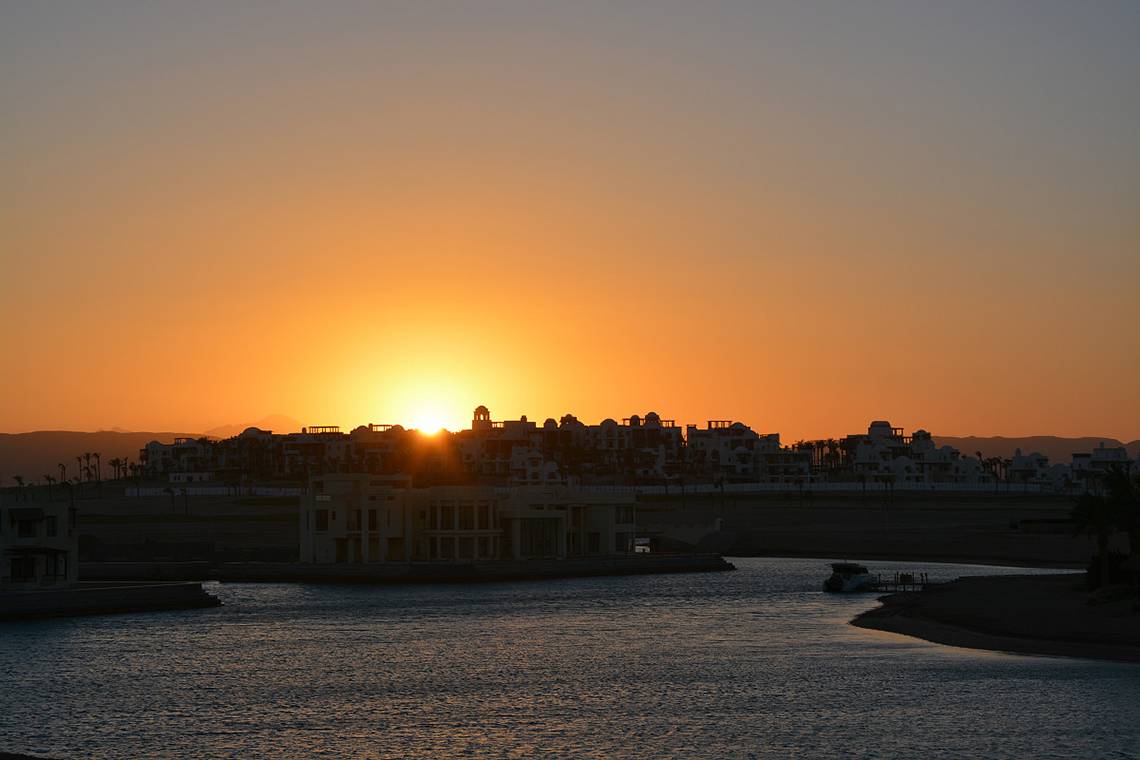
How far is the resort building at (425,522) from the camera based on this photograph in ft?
406

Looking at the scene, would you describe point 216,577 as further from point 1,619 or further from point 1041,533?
point 1041,533

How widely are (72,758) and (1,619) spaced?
4669cm

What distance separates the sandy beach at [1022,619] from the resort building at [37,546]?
172ft

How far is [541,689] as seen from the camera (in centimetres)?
6209

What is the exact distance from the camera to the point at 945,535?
522ft

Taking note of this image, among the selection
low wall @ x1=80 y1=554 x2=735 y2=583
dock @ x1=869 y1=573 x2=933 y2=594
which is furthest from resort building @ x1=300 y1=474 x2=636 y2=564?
dock @ x1=869 y1=573 x2=933 y2=594

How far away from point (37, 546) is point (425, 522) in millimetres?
37893

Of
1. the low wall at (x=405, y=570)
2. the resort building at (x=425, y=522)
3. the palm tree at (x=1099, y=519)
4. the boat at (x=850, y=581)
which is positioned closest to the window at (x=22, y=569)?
the low wall at (x=405, y=570)

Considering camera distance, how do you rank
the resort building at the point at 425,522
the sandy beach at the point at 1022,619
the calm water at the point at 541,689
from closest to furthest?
the calm water at the point at 541,689, the sandy beach at the point at 1022,619, the resort building at the point at 425,522

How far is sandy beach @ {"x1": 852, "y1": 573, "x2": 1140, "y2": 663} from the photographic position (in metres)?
67.9

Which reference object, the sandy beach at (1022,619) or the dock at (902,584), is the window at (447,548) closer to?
the dock at (902,584)

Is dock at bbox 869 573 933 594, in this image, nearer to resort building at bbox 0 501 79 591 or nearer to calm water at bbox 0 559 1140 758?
calm water at bbox 0 559 1140 758

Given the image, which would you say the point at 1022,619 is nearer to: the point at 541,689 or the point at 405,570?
the point at 541,689

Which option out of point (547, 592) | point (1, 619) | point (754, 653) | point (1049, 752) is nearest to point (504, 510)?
point (547, 592)
